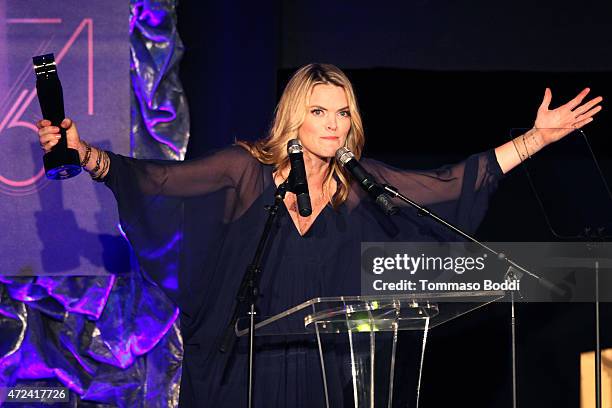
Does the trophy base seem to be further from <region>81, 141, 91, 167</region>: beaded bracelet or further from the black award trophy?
<region>81, 141, 91, 167</region>: beaded bracelet

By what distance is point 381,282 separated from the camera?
11.4 ft

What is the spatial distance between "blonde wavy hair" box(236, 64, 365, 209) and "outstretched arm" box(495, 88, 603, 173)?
1.85ft

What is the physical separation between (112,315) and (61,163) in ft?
4.48

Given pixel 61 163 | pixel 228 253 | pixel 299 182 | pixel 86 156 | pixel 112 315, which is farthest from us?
pixel 112 315

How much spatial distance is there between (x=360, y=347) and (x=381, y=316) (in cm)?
10

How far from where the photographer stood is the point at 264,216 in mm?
3172

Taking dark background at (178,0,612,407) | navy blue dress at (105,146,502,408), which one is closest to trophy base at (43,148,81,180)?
navy blue dress at (105,146,502,408)

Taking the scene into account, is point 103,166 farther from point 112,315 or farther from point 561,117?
point 561,117

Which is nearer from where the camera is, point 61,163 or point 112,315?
point 61,163

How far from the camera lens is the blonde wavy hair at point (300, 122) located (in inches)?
127

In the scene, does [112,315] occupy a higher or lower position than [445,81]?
lower
